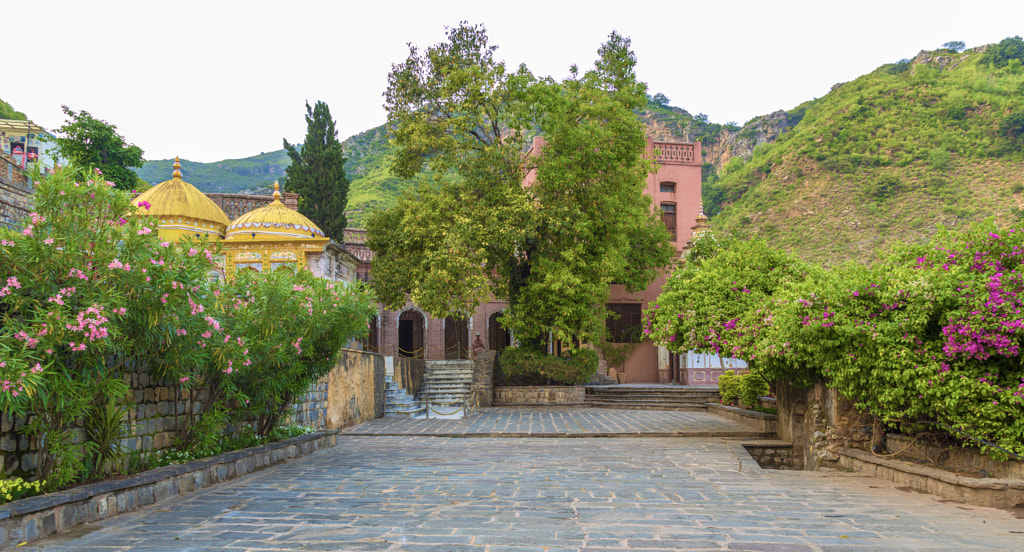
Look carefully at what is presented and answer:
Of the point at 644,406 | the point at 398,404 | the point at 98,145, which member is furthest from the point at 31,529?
the point at 98,145

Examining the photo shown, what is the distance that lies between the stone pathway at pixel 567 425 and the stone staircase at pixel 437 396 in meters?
0.67

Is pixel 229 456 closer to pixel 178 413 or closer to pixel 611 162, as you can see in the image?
pixel 178 413

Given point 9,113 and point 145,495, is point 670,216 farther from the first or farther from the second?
point 9,113

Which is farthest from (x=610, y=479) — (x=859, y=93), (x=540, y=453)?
(x=859, y=93)

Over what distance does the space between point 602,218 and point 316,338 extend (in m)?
12.5

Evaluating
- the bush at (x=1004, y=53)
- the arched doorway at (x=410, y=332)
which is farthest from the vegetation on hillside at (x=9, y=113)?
the bush at (x=1004, y=53)

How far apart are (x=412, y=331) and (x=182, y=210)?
14871mm

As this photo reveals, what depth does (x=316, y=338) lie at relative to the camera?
31.4 ft

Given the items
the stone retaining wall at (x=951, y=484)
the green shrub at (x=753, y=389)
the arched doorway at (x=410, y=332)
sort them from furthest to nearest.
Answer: the arched doorway at (x=410, y=332) → the green shrub at (x=753, y=389) → the stone retaining wall at (x=951, y=484)

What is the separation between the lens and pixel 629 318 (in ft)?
87.2

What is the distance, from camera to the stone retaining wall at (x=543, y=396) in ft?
68.7

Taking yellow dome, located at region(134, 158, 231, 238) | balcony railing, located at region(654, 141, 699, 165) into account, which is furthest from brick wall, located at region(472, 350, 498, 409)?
balcony railing, located at region(654, 141, 699, 165)

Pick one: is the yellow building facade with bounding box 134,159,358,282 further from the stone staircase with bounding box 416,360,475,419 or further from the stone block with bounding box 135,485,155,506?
the stone block with bounding box 135,485,155,506

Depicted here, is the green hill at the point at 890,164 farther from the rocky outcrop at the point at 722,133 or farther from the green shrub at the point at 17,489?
the green shrub at the point at 17,489
